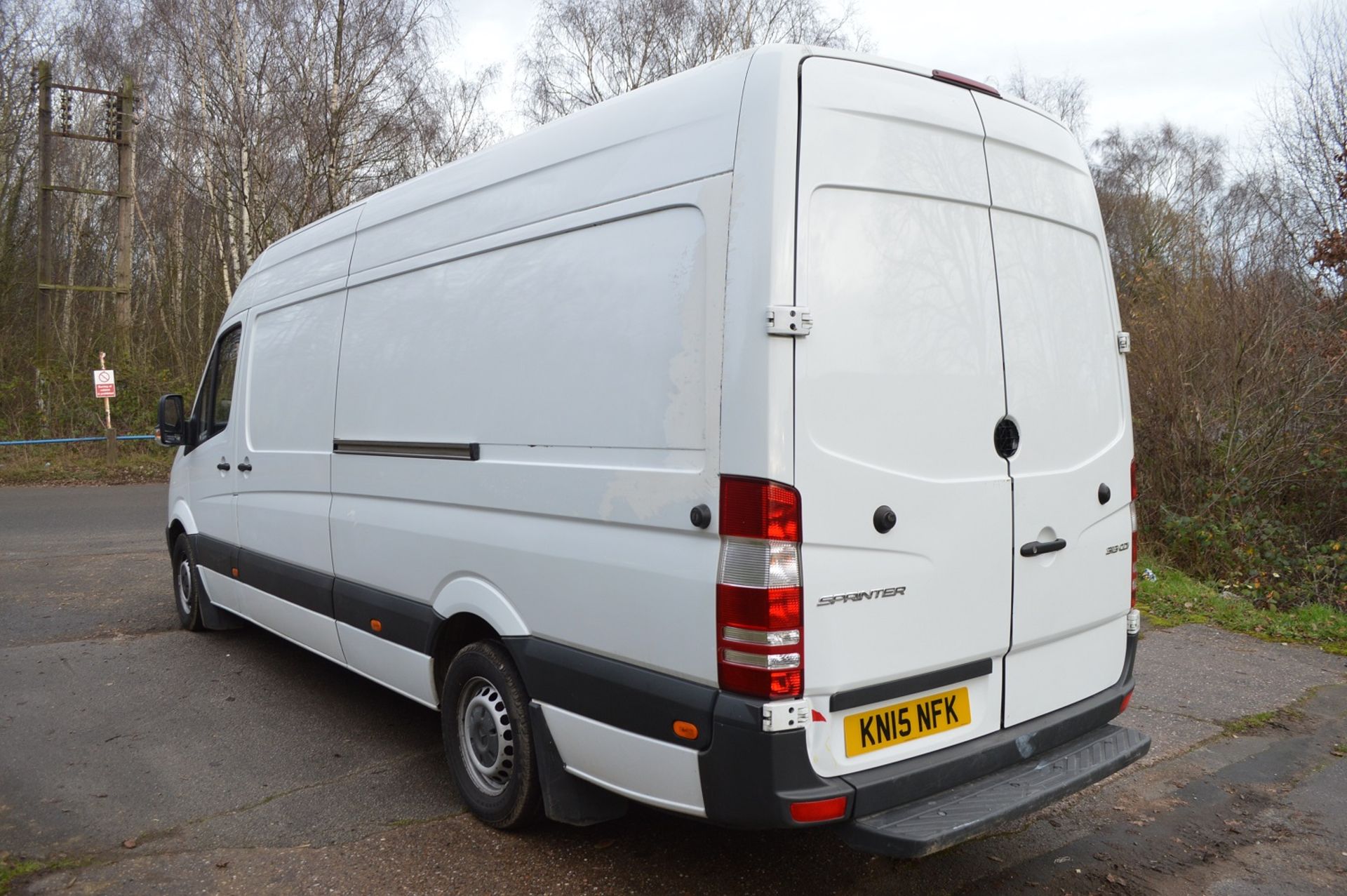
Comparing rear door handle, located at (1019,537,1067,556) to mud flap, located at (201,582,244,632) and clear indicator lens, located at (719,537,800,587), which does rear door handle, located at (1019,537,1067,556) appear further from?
mud flap, located at (201,582,244,632)

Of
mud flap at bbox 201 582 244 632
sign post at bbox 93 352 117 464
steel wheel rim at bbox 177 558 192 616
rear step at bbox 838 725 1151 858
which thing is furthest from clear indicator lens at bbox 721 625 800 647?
sign post at bbox 93 352 117 464

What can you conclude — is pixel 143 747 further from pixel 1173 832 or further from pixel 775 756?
pixel 1173 832

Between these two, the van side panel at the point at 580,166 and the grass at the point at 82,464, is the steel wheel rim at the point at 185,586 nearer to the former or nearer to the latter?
the van side panel at the point at 580,166

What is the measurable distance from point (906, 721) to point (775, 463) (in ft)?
2.91

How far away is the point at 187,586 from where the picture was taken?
662cm

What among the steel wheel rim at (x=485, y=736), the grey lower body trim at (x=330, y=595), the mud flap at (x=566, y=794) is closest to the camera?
the mud flap at (x=566, y=794)

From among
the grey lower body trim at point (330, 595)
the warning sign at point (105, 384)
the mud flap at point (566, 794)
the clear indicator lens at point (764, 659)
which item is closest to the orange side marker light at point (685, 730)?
the clear indicator lens at point (764, 659)

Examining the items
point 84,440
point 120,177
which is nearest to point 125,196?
point 120,177

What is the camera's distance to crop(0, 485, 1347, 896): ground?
3.28 metres

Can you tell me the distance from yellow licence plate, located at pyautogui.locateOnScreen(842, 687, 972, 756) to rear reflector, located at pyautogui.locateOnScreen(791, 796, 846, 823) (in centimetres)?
14

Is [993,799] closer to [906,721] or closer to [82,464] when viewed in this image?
[906,721]

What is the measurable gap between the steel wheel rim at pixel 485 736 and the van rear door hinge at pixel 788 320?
170 cm

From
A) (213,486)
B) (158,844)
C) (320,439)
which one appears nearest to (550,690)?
(158,844)

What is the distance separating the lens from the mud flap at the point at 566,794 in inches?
128
